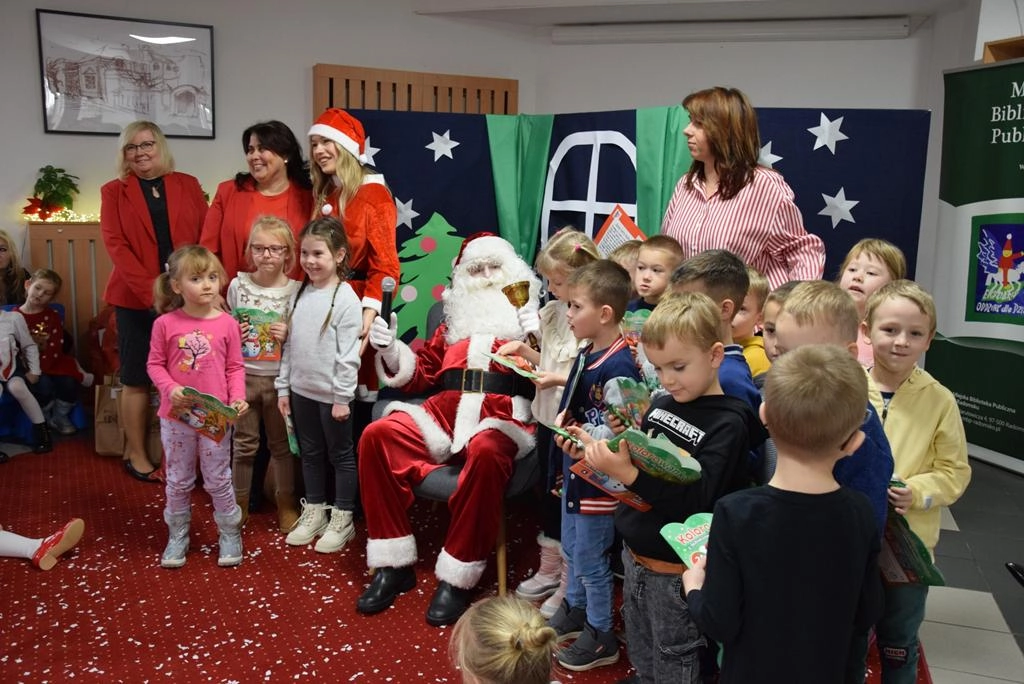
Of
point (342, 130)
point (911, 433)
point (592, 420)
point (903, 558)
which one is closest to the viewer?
point (903, 558)

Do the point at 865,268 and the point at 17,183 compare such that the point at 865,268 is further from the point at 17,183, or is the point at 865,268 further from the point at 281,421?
the point at 17,183

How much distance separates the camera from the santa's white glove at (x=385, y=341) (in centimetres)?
340

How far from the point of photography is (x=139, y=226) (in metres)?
4.05

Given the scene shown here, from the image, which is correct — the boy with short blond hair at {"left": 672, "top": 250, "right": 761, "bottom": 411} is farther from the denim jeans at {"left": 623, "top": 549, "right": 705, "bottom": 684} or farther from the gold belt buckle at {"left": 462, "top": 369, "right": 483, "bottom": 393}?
the gold belt buckle at {"left": 462, "top": 369, "right": 483, "bottom": 393}

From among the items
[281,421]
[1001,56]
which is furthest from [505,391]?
[1001,56]

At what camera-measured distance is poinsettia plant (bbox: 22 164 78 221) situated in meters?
5.43

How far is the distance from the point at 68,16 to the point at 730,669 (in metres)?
5.69

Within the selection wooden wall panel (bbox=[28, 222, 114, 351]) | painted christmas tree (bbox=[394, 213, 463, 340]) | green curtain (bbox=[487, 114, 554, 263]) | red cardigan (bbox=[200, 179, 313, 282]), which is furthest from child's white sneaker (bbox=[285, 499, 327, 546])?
wooden wall panel (bbox=[28, 222, 114, 351])

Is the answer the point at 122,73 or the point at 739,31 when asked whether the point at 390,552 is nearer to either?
the point at 122,73

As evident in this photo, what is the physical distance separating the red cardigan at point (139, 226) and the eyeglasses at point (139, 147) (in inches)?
5.5

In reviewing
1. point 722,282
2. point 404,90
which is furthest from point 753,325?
point 404,90

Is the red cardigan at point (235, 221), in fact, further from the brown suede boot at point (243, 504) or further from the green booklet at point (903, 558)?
the green booklet at point (903, 558)

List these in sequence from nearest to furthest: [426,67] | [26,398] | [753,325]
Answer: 1. [753,325]
2. [26,398]
3. [426,67]

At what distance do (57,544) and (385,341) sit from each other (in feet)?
5.03
